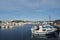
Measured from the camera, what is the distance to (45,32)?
540 inches

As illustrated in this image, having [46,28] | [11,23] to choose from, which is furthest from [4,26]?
[46,28]

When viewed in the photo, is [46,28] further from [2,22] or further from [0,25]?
[2,22]

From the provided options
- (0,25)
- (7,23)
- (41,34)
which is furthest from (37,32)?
(7,23)

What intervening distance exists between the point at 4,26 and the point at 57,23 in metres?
11.9

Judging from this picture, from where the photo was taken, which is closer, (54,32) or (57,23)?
(54,32)

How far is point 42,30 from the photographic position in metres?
14.2

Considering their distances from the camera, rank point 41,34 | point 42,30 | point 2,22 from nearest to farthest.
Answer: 1. point 41,34
2. point 42,30
3. point 2,22

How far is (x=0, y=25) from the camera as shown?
31.2 m

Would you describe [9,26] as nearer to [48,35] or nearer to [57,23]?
[57,23]

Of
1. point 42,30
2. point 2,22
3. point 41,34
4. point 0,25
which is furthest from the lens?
point 2,22

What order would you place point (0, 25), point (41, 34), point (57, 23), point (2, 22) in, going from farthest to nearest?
point (2, 22) → point (0, 25) → point (57, 23) → point (41, 34)

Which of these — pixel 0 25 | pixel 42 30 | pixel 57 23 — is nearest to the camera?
pixel 42 30

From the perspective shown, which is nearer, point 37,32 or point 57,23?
point 37,32

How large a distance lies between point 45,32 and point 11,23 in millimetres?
21551
